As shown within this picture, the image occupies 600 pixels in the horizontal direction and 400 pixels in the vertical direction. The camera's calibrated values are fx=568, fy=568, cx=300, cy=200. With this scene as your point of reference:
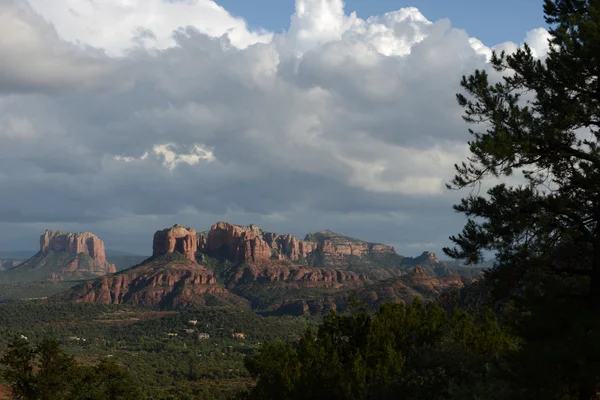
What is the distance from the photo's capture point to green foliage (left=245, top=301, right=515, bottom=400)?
28.0 meters

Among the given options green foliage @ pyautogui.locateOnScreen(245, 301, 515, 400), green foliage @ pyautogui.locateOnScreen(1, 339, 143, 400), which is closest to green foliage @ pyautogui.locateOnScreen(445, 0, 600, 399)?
green foliage @ pyautogui.locateOnScreen(245, 301, 515, 400)

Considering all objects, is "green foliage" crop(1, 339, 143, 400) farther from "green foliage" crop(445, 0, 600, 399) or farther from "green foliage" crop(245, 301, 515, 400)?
"green foliage" crop(445, 0, 600, 399)

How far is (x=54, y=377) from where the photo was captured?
2098 inches

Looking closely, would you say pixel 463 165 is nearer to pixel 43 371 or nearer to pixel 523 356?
pixel 523 356

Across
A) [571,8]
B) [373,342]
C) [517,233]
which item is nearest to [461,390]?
[517,233]

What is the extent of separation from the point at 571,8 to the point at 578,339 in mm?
13519

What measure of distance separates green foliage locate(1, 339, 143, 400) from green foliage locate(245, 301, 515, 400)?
24250mm

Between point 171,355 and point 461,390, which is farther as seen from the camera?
point 171,355

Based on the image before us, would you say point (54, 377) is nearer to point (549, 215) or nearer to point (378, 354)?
point (378, 354)

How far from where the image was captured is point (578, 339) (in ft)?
55.5

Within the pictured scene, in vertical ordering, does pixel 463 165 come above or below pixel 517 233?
above

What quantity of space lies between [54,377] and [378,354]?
34.4m

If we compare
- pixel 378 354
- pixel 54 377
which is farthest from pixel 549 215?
pixel 54 377

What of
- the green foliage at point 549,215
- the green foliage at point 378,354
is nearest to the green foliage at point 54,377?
the green foliage at point 378,354
